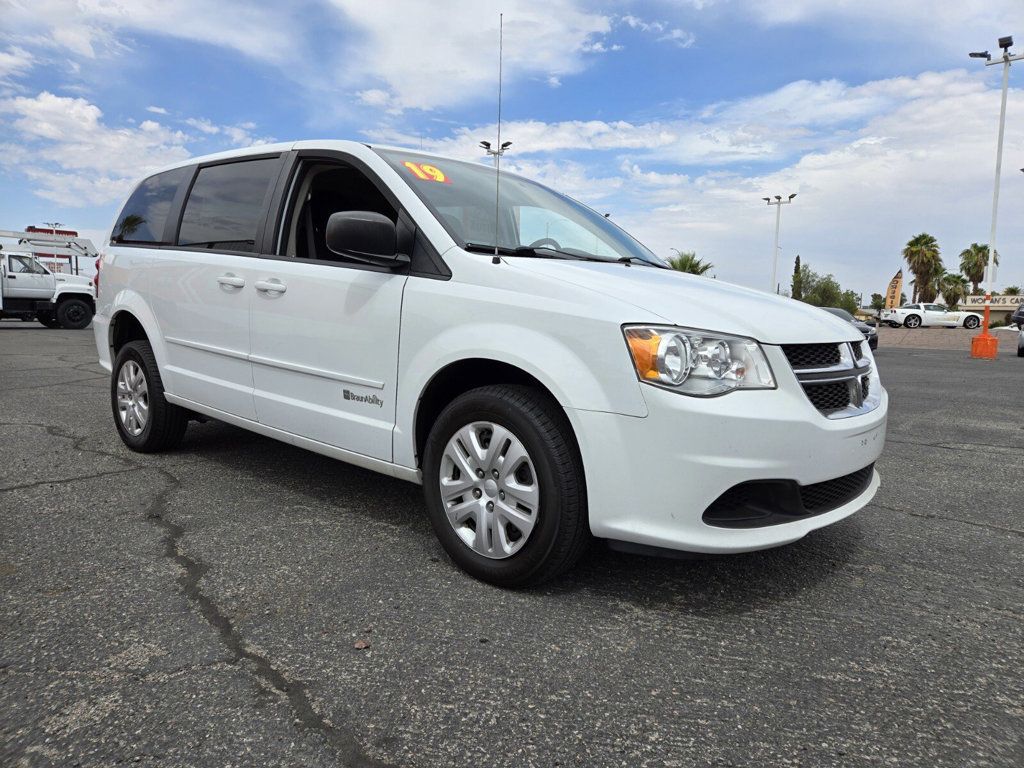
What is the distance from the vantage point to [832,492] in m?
2.65

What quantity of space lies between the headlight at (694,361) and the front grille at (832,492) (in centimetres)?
43

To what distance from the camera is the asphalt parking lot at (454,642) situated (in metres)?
1.82

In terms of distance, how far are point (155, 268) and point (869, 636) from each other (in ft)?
13.4

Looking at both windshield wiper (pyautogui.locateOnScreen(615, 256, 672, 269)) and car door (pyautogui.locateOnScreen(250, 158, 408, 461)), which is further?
windshield wiper (pyautogui.locateOnScreen(615, 256, 672, 269))

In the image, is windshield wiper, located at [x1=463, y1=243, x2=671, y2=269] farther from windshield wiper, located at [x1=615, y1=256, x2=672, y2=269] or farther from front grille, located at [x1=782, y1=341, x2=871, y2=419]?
front grille, located at [x1=782, y1=341, x2=871, y2=419]

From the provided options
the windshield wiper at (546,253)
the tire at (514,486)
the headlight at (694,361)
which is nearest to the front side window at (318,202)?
the windshield wiper at (546,253)

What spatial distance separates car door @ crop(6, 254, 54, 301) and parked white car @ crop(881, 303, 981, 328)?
129 feet

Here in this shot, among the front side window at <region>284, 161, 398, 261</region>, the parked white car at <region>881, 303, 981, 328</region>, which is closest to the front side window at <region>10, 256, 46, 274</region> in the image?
the front side window at <region>284, 161, 398, 261</region>

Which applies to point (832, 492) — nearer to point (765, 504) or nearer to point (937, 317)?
point (765, 504)

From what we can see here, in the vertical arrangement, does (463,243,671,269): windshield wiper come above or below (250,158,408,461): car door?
above

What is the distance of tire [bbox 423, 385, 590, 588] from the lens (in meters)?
2.49

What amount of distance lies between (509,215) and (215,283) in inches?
64.2

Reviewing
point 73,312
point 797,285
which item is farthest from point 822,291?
point 73,312

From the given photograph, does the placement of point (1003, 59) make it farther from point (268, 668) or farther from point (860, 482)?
point (268, 668)
